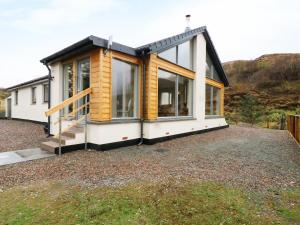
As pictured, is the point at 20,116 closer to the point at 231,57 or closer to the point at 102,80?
the point at 102,80

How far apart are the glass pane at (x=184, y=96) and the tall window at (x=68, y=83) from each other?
4729mm

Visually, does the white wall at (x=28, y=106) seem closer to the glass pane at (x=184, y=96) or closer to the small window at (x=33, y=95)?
the small window at (x=33, y=95)

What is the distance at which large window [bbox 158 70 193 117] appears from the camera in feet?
27.2

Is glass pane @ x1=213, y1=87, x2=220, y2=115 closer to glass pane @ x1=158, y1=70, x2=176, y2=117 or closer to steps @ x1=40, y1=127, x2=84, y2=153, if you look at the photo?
glass pane @ x1=158, y1=70, x2=176, y2=117

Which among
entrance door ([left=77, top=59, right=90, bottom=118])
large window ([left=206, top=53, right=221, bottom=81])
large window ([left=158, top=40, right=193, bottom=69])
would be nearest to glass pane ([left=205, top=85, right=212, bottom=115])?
large window ([left=206, top=53, right=221, bottom=81])

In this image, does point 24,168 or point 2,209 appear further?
point 24,168

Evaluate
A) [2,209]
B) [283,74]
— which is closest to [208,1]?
[2,209]

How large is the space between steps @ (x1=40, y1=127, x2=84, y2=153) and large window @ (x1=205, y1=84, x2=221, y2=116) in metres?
7.80

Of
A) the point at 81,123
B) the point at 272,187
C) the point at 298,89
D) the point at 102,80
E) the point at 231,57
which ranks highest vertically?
the point at 231,57

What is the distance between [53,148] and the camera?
5.76m

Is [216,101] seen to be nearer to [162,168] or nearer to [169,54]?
[169,54]

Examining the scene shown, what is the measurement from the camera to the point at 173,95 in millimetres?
9000

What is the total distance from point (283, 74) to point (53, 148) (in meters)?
28.4

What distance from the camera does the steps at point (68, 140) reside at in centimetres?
593
